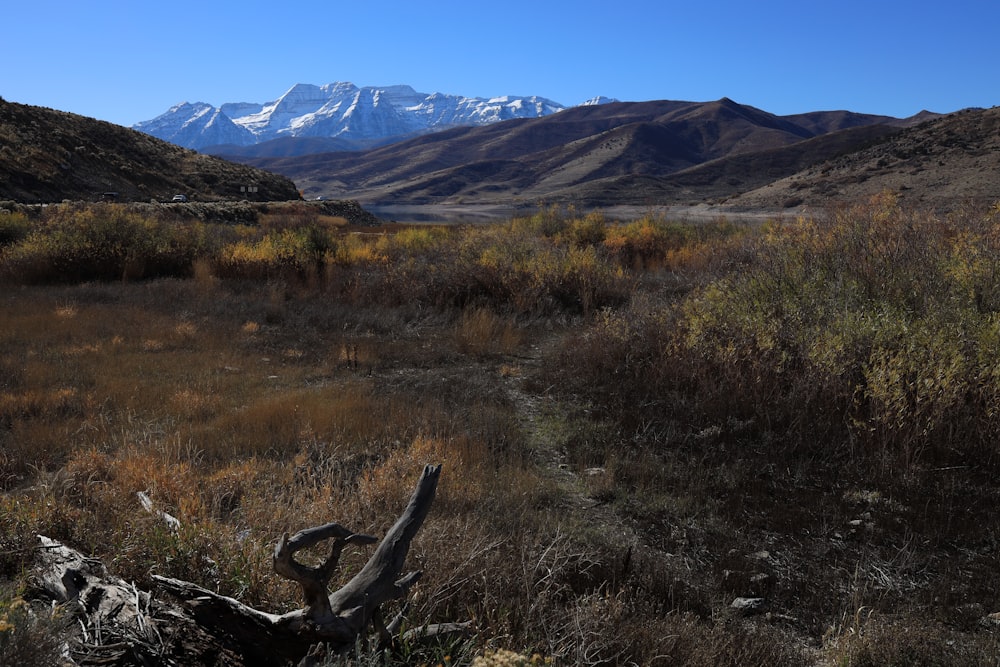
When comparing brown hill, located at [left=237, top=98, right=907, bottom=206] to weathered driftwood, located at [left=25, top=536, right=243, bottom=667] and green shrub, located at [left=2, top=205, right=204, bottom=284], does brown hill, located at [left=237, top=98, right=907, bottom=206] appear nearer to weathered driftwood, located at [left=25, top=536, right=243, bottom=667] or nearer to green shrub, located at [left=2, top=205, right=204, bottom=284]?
green shrub, located at [left=2, top=205, right=204, bottom=284]

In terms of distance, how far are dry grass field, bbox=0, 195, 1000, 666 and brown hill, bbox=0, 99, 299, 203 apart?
27621 millimetres

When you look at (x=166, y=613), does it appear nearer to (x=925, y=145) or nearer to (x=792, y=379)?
(x=792, y=379)

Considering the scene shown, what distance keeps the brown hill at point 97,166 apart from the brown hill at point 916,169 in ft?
140

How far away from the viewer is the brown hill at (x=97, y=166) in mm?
32562

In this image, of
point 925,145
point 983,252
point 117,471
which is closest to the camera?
point 117,471

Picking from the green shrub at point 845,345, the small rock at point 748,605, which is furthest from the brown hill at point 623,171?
the small rock at point 748,605

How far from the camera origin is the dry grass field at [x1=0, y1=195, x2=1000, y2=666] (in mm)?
3166

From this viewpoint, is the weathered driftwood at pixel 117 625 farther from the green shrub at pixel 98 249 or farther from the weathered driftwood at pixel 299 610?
the green shrub at pixel 98 249

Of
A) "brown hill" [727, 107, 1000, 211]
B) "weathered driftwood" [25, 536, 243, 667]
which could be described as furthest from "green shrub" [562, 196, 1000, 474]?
"brown hill" [727, 107, 1000, 211]

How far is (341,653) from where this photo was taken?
94.3 inches

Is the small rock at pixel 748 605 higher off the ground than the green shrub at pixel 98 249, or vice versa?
the green shrub at pixel 98 249

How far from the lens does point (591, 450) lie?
5926 mm

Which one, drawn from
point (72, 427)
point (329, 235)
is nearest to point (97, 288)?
point (329, 235)

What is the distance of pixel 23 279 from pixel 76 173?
2917 cm
